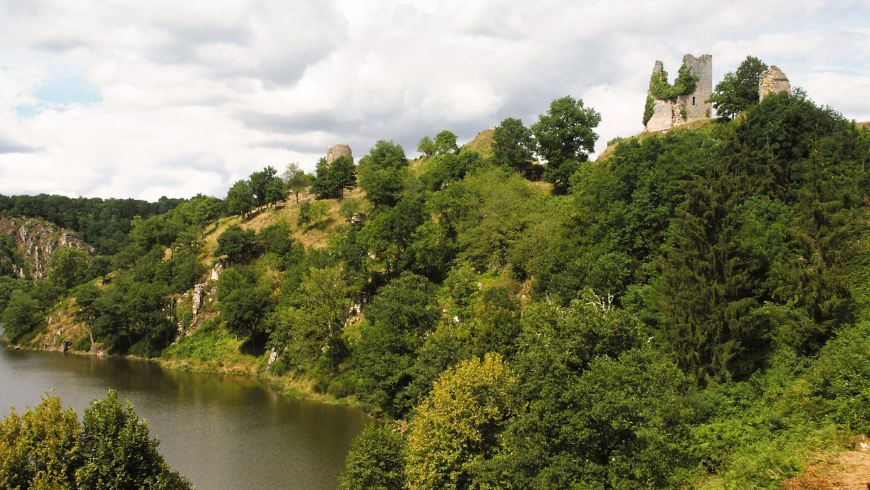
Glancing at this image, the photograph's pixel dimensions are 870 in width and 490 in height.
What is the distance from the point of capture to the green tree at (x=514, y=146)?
176 ft

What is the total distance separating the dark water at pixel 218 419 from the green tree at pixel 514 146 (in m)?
32.8

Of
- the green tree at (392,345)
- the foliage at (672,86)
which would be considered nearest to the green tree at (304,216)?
the green tree at (392,345)

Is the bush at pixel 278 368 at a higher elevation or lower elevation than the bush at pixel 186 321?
lower

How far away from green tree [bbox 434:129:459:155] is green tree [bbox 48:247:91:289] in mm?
53954

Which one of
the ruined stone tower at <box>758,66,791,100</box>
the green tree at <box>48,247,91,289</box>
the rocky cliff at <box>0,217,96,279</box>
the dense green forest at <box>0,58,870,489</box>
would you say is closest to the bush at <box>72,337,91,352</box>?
the dense green forest at <box>0,58,870,489</box>

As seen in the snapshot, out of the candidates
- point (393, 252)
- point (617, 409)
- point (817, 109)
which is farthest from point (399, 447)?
point (817, 109)

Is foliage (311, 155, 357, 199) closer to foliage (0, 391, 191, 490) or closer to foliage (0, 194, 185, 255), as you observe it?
foliage (0, 391, 191, 490)

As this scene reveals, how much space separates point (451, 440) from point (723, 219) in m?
14.9

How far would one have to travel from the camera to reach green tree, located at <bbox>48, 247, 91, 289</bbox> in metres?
67.6

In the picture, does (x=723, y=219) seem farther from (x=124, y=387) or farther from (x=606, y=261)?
(x=124, y=387)

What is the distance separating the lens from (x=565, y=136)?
47656 mm

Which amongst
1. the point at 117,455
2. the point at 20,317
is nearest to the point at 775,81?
the point at 117,455

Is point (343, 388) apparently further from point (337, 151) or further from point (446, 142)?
point (337, 151)

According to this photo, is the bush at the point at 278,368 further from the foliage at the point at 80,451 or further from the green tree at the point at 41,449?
the green tree at the point at 41,449
